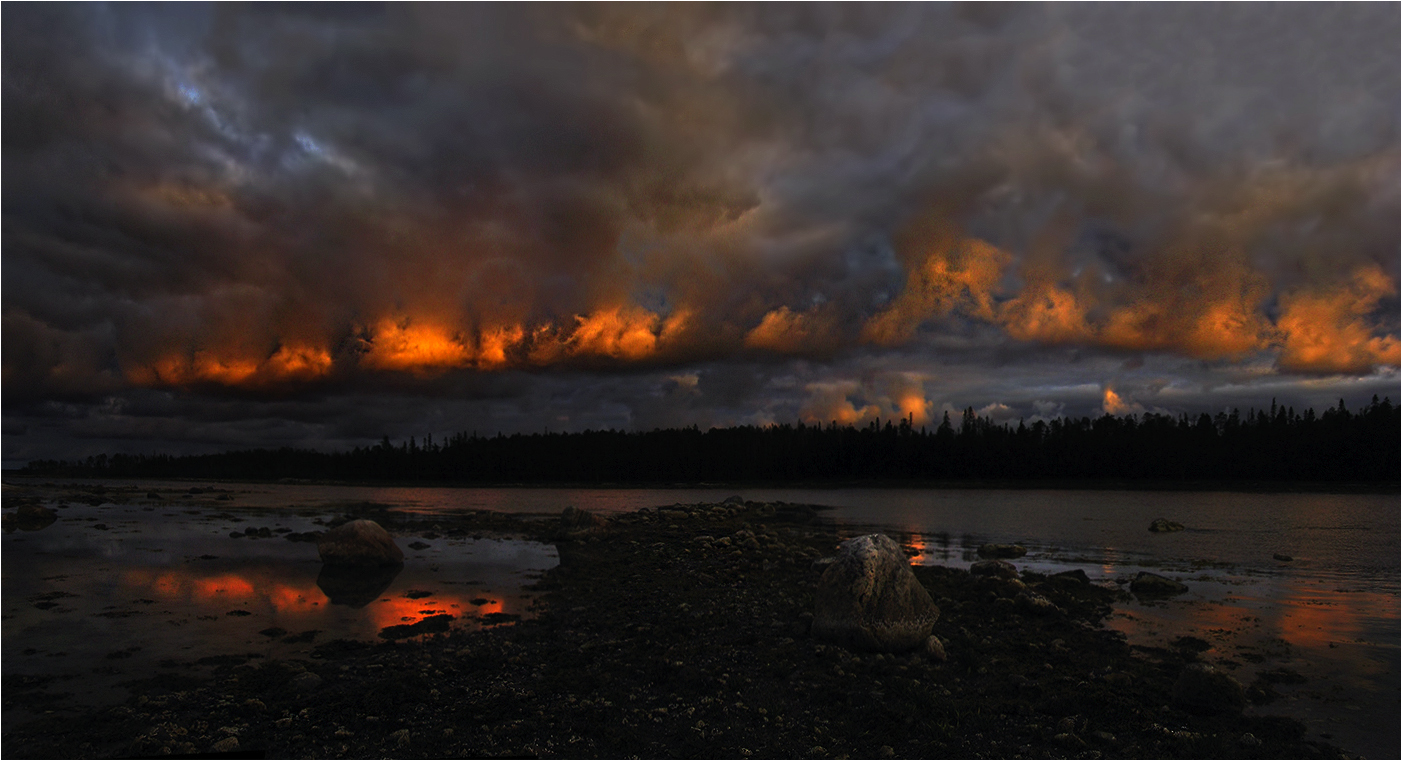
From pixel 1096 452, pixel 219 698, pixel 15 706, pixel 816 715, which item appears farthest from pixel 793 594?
pixel 1096 452

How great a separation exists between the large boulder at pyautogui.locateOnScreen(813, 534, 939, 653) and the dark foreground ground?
437 mm

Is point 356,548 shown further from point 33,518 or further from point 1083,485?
point 1083,485

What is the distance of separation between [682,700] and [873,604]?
423cm

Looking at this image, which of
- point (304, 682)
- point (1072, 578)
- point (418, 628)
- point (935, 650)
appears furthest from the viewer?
point (1072, 578)

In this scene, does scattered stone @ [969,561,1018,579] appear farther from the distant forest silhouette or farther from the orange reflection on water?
the distant forest silhouette

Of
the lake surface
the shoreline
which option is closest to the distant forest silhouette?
the shoreline

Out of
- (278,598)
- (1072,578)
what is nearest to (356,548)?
(278,598)

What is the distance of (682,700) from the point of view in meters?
9.50

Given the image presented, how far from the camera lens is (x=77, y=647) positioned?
1205cm

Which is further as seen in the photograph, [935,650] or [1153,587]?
[1153,587]

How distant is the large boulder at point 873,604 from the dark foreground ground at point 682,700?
17.2 inches

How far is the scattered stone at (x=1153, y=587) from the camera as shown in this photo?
18250mm

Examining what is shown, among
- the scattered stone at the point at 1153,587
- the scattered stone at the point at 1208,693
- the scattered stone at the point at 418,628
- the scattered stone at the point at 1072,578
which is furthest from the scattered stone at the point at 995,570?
the scattered stone at the point at 418,628

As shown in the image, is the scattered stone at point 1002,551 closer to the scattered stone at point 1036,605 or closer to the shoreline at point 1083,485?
the scattered stone at point 1036,605
